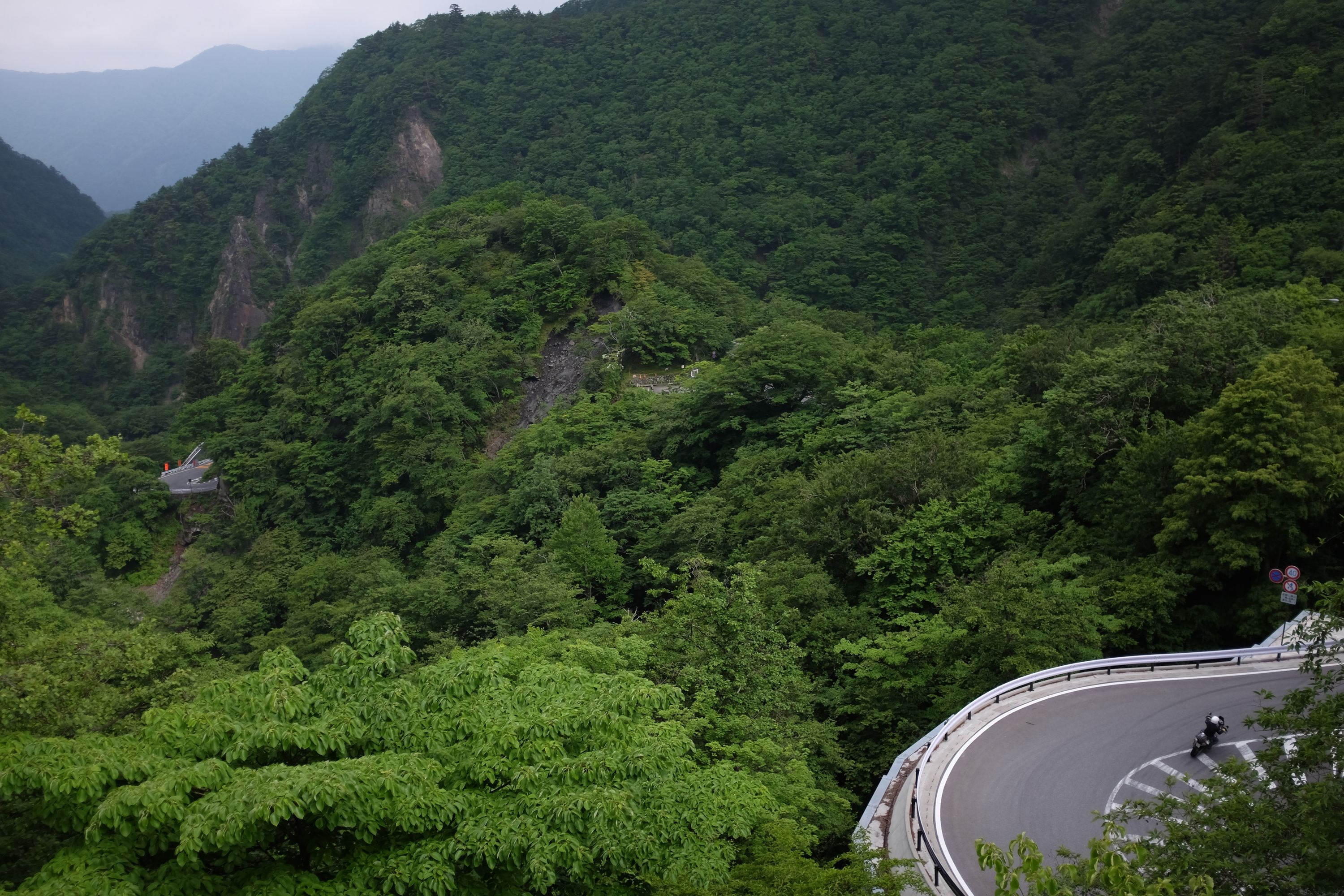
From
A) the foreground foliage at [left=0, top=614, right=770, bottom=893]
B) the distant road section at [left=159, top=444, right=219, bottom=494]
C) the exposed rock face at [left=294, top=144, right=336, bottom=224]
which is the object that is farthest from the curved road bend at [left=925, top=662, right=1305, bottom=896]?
the exposed rock face at [left=294, top=144, right=336, bottom=224]

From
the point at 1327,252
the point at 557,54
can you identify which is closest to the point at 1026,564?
the point at 1327,252

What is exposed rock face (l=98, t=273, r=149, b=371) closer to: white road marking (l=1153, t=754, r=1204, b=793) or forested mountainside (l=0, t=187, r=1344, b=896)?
forested mountainside (l=0, t=187, r=1344, b=896)

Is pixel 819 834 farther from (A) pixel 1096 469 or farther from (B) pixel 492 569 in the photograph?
(B) pixel 492 569

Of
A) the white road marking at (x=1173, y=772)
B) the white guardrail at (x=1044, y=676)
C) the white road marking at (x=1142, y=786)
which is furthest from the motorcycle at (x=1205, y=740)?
the white guardrail at (x=1044, y=676)

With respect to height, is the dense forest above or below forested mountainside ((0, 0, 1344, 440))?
below

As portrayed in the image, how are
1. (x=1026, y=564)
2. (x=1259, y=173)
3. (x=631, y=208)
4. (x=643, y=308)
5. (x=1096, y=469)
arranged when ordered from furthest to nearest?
1. (x=631, y=208)
2. (x=1259, y=173)
3. (x=643, y=308)
4. (x=1096, y=469)
5. (x=1026, y=564)

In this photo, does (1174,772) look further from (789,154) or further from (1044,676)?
(789,154)
